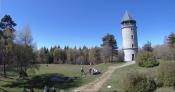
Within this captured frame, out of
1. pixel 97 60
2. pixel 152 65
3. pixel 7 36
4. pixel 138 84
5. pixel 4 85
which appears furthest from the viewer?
pixel 97 60

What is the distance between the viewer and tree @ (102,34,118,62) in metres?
85.6

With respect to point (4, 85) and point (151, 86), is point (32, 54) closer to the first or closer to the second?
point (4, 85)

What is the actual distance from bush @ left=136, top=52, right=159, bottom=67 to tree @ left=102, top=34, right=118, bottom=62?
31.7 meters

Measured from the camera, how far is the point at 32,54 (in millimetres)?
48625

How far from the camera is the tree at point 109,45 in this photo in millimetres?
85625

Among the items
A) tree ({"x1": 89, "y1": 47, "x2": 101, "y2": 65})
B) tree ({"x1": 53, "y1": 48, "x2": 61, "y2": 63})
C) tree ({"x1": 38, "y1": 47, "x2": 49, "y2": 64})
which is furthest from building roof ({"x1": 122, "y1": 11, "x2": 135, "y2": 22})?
tree ({"x1": 38, "y1": 47, "x2": 49, "y2": 64})

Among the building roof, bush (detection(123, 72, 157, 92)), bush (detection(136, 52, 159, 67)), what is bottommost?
bush (detection(123, 72, 157, 92))

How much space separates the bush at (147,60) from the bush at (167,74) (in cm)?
1866

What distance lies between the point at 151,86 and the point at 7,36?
27471mm

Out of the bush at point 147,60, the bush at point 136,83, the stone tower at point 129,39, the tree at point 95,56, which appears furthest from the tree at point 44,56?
the bush at point 136,83

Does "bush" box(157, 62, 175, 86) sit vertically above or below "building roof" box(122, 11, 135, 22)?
below

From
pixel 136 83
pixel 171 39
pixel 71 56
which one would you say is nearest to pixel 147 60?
pixel 136 83

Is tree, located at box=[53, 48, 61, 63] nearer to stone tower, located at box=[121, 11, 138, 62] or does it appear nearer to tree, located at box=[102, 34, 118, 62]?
tree, located at box=[102, 34, 118, 62]

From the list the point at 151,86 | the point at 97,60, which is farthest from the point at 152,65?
the point at 97,60
